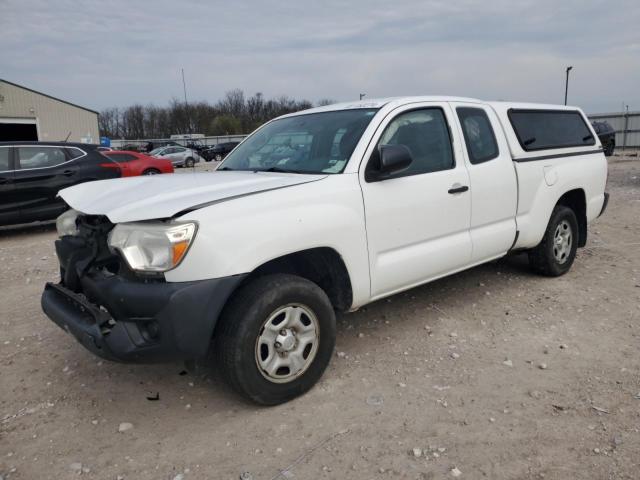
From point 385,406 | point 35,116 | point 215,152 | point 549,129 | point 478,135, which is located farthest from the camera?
point 215,152

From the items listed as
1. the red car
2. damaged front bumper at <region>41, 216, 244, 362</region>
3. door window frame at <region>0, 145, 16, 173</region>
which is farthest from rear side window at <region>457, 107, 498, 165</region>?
the red car

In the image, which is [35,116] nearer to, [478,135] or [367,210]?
[478,135]

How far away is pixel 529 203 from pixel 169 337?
11.4ft

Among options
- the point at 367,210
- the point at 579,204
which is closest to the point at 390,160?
the point at 367,210

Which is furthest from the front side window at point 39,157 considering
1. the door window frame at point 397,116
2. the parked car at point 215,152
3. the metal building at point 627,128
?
the parked car at point 215,152

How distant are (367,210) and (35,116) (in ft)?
122

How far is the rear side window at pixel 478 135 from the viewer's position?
4145 millimetres

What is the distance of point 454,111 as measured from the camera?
4.11 meters

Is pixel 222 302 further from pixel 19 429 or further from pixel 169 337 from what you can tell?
pixel 19 429

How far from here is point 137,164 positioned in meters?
12.0

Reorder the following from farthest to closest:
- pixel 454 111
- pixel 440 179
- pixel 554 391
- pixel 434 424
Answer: pixel 454 111
pixel 440 179
pixel 554 391
pixel 434 424

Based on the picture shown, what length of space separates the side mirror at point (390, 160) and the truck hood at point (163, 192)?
396 millimetres

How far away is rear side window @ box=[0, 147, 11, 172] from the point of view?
324 inches

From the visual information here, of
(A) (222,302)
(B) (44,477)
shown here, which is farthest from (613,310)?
(B) (44,477)
